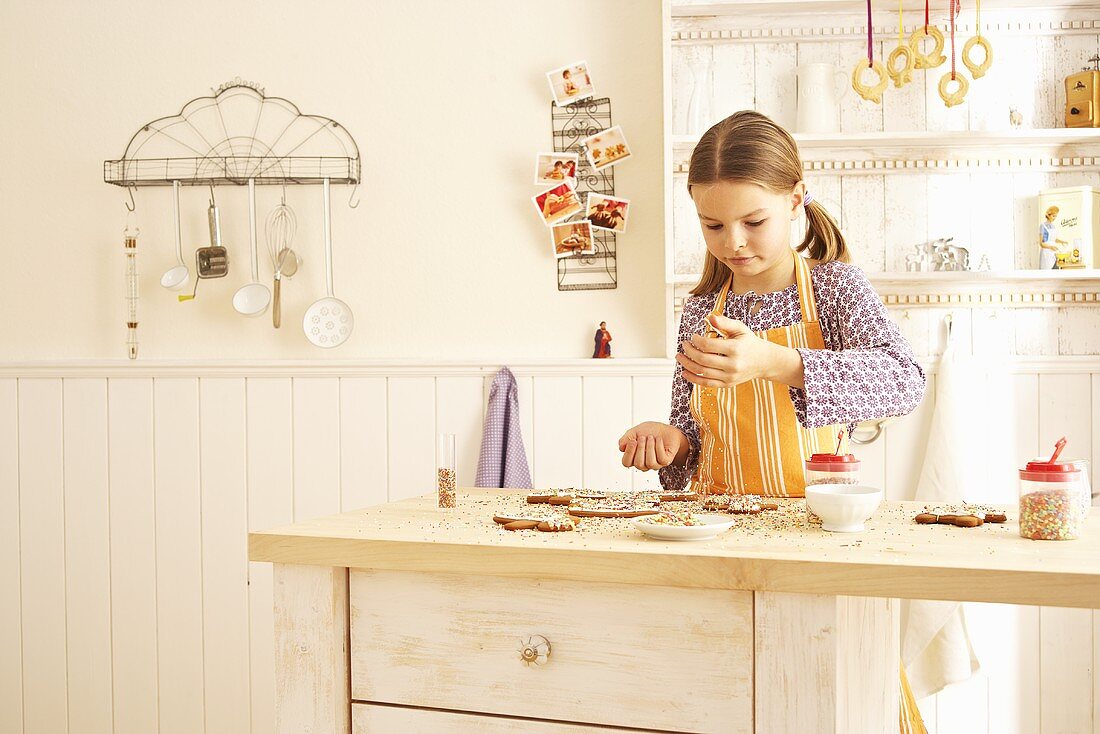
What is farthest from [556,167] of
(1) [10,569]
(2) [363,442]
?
(1) [10,569]

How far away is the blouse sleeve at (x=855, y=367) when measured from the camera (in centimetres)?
145

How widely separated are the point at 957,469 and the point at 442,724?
66.8 inches

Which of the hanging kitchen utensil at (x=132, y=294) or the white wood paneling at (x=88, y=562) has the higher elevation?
the hanging kitchen utensil at (x=132, y=294)

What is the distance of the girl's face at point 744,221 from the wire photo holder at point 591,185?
41.7 inches

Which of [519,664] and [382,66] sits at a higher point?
[382,66]

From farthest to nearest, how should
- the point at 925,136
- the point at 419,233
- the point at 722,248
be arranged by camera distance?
the point at 419,233 < the point at 925,136 < the point at 722,248

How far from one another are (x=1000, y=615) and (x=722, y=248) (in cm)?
148

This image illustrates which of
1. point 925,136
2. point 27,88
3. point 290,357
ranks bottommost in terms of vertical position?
point 290,357

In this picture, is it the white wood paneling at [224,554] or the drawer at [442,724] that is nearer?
the drawer at [442,724]

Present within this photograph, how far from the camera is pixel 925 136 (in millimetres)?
2406

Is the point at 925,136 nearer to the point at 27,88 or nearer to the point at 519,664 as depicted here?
the point at 519,664

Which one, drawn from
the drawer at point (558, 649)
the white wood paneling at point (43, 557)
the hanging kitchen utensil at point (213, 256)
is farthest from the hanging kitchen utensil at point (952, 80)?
the white wood paneling at point (43, 557)

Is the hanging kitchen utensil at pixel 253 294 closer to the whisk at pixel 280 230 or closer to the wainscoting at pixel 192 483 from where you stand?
the whisk at pixel 280 230

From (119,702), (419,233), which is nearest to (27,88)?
(419,233)
